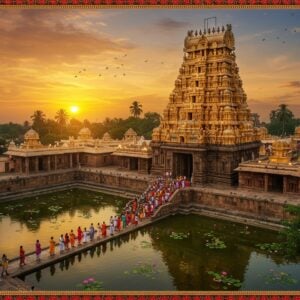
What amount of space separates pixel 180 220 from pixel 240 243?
4.14 m

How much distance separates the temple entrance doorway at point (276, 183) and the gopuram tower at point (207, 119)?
248 cm

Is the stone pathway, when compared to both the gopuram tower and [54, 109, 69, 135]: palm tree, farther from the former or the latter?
[54, 109, 69, 135]: palm tree

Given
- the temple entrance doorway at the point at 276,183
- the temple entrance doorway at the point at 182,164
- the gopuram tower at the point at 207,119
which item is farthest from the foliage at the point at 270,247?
the temple entrance doorway at the point at 182,164

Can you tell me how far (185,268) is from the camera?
13.9 metres

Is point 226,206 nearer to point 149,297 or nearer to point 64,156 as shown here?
point 149,297

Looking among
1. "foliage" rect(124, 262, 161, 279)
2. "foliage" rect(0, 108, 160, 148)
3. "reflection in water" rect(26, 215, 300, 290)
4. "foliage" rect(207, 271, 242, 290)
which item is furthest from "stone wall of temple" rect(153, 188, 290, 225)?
"foliage" rect(0, 108, 160, 148)

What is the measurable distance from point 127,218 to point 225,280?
22.6 ft

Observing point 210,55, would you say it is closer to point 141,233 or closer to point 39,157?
point 141,233

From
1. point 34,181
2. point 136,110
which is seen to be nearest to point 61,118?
point 136,110

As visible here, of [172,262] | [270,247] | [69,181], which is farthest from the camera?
[69,181]

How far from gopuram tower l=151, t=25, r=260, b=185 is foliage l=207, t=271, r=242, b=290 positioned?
10723 mm

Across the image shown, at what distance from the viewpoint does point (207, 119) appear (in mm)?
25000

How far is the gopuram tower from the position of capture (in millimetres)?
23625

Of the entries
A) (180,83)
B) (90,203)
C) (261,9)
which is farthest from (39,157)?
(261,9)
